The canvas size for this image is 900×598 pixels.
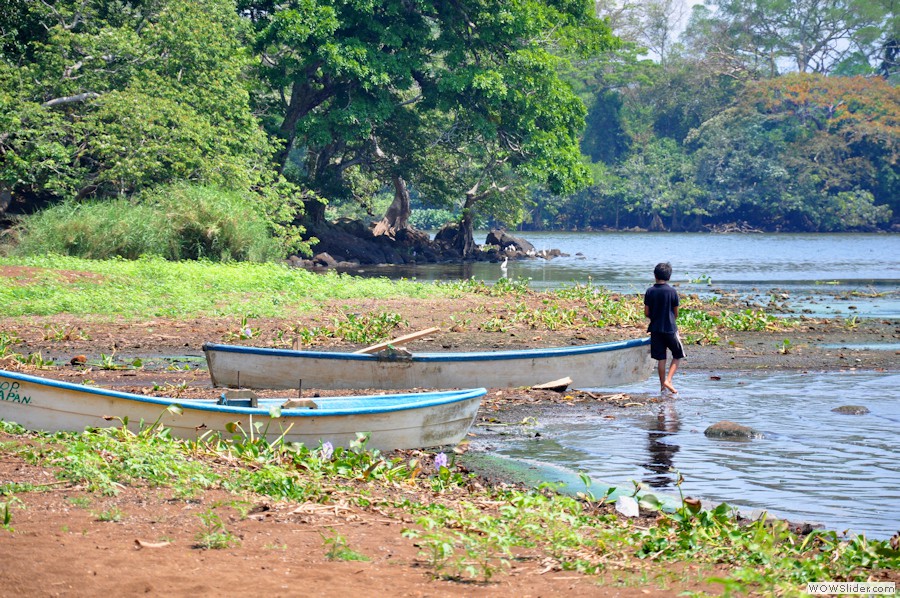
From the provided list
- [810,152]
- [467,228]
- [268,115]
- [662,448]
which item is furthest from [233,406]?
[810,152]

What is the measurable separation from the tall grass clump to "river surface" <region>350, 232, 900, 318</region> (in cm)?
773

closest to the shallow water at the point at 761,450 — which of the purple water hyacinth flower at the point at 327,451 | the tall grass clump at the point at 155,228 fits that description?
the purple water hyacinth flower at the point at 327,451

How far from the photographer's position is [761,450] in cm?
1014

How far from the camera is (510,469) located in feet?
29.4

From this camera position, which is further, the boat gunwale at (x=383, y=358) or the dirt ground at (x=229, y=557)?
the boat gunwale at (x=383, y=358)

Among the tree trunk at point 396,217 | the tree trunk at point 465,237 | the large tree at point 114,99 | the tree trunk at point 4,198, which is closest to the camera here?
the large tree at point 114,99

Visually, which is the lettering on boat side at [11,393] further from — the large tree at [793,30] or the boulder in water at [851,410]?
the large tree at [793,30]

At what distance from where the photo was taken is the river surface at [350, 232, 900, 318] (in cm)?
2738

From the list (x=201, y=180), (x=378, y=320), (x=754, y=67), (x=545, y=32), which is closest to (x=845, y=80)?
(x=754, y=67)

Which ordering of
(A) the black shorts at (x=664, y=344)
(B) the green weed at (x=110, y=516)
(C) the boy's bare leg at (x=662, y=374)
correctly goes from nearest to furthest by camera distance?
(B) the green weed at (x=110, y=516)
(A) the black shorts at (x=664, y=344)
(C) the boy's bare leg at (x=662, y=374)

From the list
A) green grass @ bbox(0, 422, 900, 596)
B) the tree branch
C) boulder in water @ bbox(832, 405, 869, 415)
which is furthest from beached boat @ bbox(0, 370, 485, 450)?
the tree branch

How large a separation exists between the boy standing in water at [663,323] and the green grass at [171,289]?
24.3ft

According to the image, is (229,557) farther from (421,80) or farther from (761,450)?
(421,80)

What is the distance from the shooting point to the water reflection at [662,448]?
892 cm
